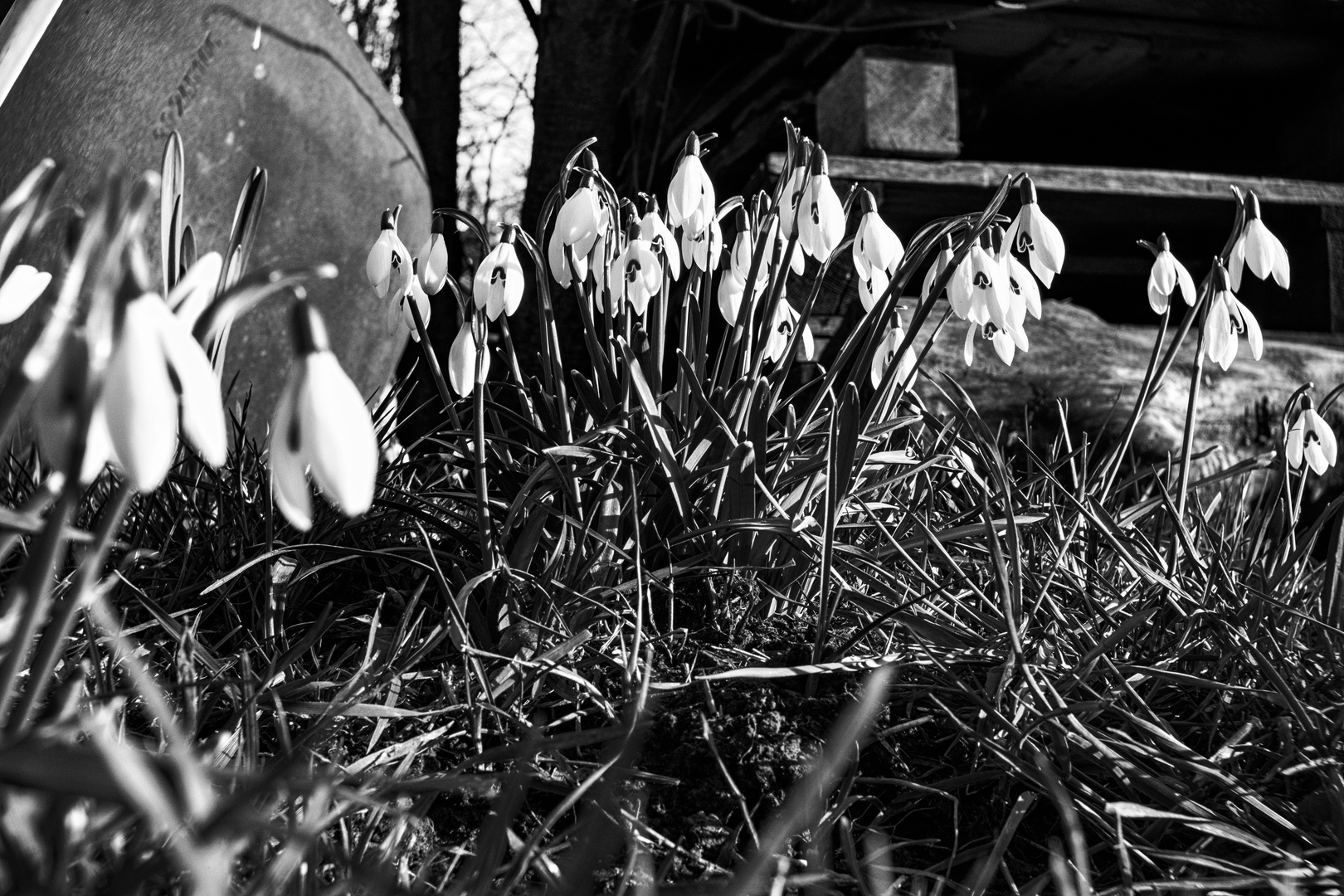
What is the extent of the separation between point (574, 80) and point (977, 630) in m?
4.11

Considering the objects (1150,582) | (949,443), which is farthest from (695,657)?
(1150,582)

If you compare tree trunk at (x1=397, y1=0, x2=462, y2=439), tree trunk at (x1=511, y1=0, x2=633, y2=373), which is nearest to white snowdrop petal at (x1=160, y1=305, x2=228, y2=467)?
tree trunk at (x1=511, y1=0, x2=633, y2=373)

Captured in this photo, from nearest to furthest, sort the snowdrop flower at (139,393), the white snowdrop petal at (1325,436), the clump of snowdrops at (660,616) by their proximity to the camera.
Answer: the snowdrop flower at (139,393)
the clump of snowdrops at (660,616)
the white snowdrop petal at (1325,436)

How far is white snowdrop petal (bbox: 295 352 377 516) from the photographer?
0.72 metres

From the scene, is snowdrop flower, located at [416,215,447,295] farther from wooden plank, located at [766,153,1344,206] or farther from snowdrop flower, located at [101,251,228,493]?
wooden plank, located at [766,153,1344,206]

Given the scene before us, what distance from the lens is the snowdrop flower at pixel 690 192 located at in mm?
1777

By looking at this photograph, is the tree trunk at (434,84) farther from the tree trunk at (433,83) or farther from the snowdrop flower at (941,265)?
the snowdrop flower at (941,265)

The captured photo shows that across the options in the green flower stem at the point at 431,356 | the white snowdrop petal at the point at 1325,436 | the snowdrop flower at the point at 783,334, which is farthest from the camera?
the snowdrop flower at the point at 783,334

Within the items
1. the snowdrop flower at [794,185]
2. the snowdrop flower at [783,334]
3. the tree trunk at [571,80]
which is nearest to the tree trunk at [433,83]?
the tree trunk at [571,80]

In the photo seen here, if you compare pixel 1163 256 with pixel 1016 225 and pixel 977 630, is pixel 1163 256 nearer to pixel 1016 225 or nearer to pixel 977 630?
pixel 1016 225

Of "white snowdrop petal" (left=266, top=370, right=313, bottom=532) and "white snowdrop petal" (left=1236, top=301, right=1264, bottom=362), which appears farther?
"white snowdrop petal" (left=1236, top=301, right=1264, bottom=362)

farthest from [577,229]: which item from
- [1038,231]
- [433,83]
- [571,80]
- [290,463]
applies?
[433,83]

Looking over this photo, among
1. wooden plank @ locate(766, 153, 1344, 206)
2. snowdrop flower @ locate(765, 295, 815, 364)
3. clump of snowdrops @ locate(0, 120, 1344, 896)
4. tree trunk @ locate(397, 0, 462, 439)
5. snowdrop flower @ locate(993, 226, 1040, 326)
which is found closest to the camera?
clump of snowdrops @ locate(0, 120, 1344, 896)

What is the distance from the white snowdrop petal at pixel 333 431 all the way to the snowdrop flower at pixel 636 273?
1.15 metres
